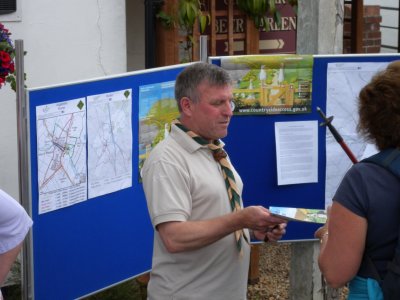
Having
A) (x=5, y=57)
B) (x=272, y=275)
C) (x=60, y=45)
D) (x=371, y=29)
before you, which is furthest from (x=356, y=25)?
(x=5, y=57)

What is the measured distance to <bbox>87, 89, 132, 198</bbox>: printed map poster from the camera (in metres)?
4.86

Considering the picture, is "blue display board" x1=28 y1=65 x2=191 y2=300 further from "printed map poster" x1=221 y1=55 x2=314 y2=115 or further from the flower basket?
the flower basket

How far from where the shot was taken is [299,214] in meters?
3.74

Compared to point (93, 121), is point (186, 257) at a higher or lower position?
lower

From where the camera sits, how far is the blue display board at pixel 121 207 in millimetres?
4648

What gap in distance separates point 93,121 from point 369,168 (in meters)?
2.04

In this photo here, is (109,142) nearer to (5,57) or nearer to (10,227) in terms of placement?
(5,57)

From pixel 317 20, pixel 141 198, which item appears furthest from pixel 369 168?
pixel 317 20

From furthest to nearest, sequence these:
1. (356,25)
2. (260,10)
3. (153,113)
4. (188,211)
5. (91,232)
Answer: (356,25)
(260,10)
(153,113)
(91,232)
(188,211)

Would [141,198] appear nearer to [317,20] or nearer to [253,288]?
[317,20]

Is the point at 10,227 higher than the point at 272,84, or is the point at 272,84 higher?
the point at 272,84

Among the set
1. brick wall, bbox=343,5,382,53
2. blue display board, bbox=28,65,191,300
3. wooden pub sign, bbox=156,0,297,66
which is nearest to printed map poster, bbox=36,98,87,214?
blue display board, bbox=28,65,191,300

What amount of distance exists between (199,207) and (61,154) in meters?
1.18

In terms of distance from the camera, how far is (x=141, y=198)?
5.33 m
